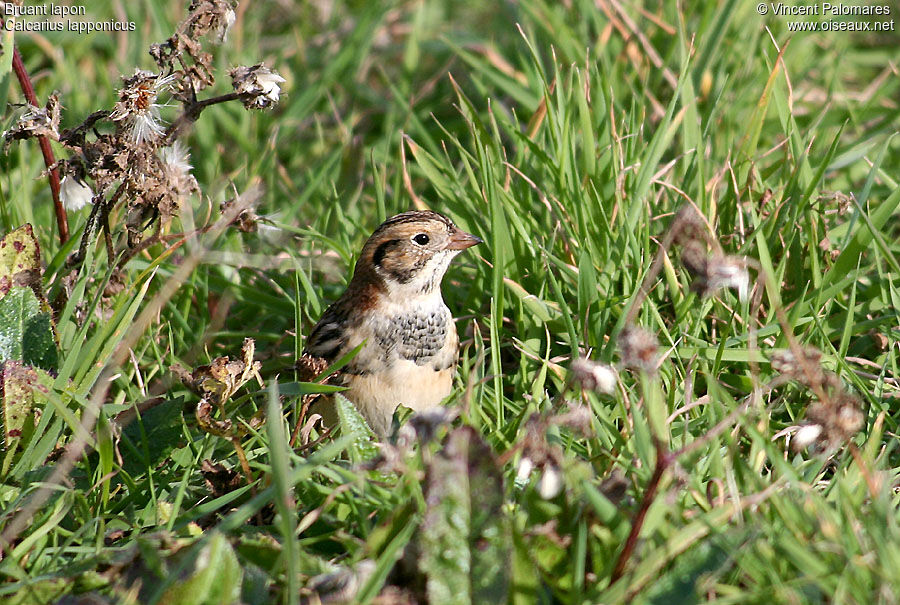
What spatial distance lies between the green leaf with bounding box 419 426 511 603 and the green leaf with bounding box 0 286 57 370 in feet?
5.62

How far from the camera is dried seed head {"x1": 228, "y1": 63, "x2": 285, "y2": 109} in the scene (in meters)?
3.63

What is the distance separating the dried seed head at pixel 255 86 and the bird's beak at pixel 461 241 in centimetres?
99

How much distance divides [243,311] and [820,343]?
8.05 ft

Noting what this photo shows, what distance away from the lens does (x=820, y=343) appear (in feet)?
13.4

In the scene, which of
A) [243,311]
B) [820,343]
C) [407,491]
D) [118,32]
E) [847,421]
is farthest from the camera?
[118,32]

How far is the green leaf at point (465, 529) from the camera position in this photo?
2.63 meters

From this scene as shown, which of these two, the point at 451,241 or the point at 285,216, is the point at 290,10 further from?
the point at 451,241

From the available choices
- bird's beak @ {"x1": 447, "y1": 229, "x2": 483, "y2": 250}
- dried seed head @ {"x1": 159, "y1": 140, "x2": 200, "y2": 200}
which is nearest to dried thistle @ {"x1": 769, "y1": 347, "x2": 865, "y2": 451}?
bird's beak @ {"x1": 447, "y1": 229, "x2": 483, "y2": 250}

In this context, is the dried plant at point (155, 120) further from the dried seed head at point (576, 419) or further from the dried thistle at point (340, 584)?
the dried seed head at point (576, 419)

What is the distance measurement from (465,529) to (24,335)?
188cm

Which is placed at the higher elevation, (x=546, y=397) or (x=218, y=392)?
(x=218, y=392)

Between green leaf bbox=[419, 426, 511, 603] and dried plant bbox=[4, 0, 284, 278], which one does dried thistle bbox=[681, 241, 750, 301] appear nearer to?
green leaf bbox=[419, 426, 511, 603]

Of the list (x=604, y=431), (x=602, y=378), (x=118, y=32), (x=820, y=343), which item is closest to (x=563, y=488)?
(x=602, y=378)

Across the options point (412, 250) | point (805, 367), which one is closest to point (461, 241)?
point (412, 250)
